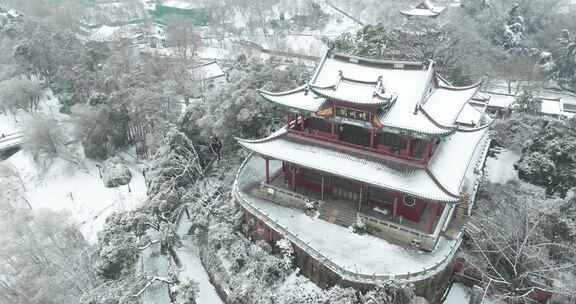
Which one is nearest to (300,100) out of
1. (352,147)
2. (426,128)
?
(352,147)

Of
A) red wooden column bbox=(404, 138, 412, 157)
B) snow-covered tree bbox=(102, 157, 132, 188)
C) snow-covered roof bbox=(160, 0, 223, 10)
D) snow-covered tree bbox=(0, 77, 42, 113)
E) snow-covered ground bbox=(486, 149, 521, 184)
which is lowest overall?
snow-covered tree bbox=(102, 157, 132, 188)

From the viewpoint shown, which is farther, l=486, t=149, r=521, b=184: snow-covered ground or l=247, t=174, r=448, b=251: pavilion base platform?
l=486, t=149, r=521, b=184: snow-covered ground

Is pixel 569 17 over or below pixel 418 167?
over

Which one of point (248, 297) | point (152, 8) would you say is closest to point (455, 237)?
point (248, 297)

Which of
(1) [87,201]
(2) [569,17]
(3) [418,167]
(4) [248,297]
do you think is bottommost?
(1) [87,201]

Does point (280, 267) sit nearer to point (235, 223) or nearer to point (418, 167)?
point (235, 223)

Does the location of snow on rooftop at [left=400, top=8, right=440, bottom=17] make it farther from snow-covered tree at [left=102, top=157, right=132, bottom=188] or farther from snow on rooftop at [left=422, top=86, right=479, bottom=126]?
snow-covered tree at [left=102, top=157, right=132, bottom=188]

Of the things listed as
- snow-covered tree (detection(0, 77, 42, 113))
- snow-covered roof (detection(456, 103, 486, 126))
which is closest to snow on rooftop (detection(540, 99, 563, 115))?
snow-covered roof (detection(456, 103, 486, 126))

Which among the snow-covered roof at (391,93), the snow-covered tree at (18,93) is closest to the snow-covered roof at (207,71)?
the snow-covered tree at (18,93)
